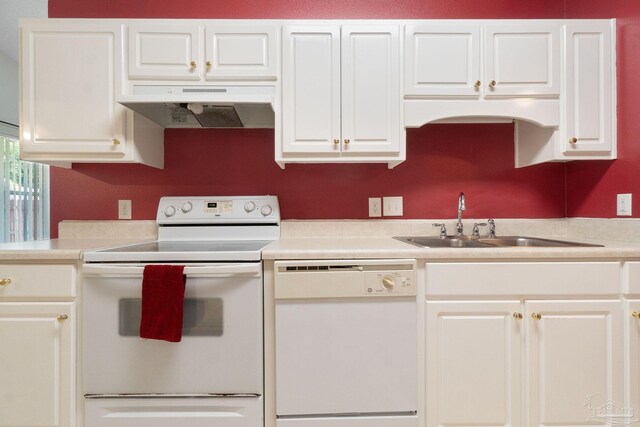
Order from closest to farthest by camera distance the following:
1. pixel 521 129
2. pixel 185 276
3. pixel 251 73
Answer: pixel 185 276 < pixel 251 73 < pixel 521 129

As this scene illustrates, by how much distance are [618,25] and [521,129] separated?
0.65 m

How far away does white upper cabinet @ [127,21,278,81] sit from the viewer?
1.75 meters

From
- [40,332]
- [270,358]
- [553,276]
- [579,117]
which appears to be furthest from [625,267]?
[40,332]

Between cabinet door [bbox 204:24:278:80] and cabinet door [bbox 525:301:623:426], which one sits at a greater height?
cabinet door [bbox 204:24:278:80]

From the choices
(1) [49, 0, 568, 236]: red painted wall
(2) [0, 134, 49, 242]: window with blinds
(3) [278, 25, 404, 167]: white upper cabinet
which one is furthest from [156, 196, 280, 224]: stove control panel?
(2) [0, 134, 49, 242]: window with blinds

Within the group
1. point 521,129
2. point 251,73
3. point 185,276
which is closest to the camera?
point 185,276

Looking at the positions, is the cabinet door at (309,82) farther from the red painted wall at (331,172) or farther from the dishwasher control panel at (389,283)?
the dishwasher control panel at (389,283)

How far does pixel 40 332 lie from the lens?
1453 mm

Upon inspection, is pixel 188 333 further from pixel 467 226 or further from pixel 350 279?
pixel 467 226

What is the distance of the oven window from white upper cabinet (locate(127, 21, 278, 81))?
114 cm

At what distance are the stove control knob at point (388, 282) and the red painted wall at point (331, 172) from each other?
729mm

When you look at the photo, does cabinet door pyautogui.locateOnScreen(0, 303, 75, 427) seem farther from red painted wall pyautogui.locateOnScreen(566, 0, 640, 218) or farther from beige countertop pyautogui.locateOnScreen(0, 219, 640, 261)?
red painted wall pyautogui.locateOnScreen(566, 0, 640, 218)

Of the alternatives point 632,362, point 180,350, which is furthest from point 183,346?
point 632,362
